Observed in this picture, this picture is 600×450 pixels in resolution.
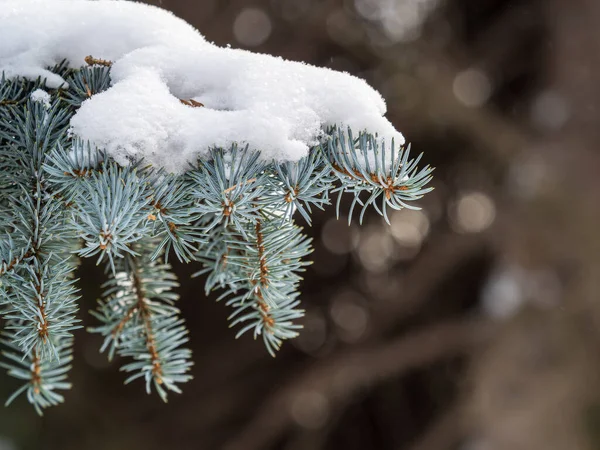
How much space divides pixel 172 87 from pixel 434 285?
182 cm

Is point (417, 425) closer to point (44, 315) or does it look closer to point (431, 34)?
point (431, 34)

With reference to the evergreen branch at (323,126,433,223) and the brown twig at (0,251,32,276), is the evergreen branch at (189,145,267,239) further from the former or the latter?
the brown twig at (0,251,32,276)

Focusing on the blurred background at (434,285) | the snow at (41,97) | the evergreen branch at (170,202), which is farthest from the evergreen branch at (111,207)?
the blurred background at (434,285)

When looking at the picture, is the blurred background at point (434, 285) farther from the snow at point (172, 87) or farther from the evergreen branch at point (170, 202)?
the evergreen branch at point (170, 202)

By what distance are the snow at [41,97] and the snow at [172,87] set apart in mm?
24

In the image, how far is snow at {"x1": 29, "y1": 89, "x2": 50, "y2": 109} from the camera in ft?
1.66

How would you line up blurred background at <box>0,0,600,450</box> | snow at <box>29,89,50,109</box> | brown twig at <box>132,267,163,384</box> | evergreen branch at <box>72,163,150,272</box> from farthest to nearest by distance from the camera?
blurred background at <box>0,0,600,450</box> < brown twig at <box>132,267,163,384</box> < snow at <box>29,89,50,109</box> < evergreen branch at <box>72,163,150,272</box>

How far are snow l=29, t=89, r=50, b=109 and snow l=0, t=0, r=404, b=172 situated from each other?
24mm

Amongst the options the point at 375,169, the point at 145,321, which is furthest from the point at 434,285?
the point at 375,169

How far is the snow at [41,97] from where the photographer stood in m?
0.51

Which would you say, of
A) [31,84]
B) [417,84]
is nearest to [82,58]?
[31,84]

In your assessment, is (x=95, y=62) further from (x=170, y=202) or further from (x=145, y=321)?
(x=145, y=321)

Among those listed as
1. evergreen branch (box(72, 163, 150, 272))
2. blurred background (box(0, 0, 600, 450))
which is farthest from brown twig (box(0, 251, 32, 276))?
blurred background (box(0, 0, 600, 450))

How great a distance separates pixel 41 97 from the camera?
1.68 feet
